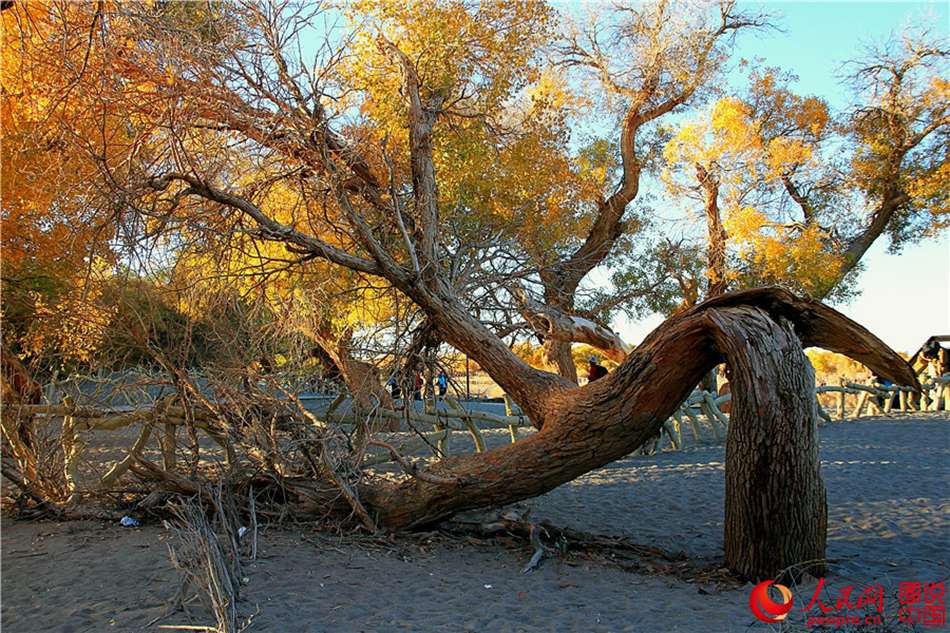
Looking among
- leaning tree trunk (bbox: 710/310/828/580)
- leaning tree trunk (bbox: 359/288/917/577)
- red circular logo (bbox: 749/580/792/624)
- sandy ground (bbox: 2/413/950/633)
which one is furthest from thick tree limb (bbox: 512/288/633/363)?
red circular logo (bbox: 749/580/792/624)

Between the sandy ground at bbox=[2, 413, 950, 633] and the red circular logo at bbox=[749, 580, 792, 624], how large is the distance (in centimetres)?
7

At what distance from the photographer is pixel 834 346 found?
18.8 feet

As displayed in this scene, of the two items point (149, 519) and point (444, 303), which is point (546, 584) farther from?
point (149, 519)

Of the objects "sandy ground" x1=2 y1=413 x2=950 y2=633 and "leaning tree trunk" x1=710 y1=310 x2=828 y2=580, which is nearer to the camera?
"sandy ground" x1=2 y1=413 x2=950 y2=633

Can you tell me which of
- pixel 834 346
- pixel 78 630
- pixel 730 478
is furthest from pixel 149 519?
pixel 834 346

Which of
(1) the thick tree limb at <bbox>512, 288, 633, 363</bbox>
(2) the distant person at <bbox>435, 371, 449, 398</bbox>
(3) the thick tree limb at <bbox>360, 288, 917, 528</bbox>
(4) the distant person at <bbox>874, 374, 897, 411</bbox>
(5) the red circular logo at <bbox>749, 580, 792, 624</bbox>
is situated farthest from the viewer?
(4) the distant person at <bbox>874, 374, 897, 411</bbox>

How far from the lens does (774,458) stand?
5.30 metres

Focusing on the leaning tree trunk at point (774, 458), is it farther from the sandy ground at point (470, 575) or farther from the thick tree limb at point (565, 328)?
the thick tree limb at point (565, 328)

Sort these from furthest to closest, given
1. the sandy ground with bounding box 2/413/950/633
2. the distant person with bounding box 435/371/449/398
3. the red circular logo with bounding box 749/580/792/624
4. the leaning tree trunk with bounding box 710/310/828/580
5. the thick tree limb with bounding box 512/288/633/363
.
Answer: the thick tree limb with bounding box 512/288/633/363 → the distant person with bounding box 435/371/449/398 → the leaning tree trunk with bounding box 710/310/828/580 → the sandy ground with bounding box 2/413/950/633 → the red circular logo with bounding box 749/580/792/624

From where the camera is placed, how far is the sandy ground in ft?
15.0

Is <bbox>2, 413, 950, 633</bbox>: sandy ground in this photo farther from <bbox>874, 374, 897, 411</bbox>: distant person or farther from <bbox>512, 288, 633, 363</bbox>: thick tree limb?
<bbox>874, 374, 897, 411</bbox>: distant person

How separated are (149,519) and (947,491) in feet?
30.3

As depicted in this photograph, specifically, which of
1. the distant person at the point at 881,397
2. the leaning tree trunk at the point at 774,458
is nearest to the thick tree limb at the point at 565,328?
the leaning tree trunk at the point at 774,458

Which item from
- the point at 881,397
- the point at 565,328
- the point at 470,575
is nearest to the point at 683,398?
the point at 470,575
